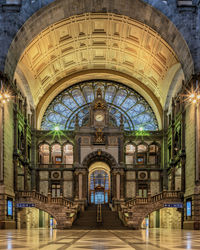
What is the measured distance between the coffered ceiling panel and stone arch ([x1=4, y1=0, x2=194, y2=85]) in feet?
5.13

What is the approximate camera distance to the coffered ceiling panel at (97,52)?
36969 mm

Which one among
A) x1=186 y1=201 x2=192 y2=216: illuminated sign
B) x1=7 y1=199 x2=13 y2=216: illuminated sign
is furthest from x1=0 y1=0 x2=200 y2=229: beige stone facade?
x1=7 y1=199 x2=13 y2=216: illuminated sign

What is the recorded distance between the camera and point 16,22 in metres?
32.0

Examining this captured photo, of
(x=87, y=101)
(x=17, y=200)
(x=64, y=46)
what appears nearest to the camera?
(x=17, y=200)

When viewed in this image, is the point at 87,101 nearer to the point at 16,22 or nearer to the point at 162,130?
the point at 162,130

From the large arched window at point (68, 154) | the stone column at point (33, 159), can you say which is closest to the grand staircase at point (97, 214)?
the stone column at point (33, 159)

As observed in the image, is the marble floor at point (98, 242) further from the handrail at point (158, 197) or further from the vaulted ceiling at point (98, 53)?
the vaulted ceiling at point (98, 53)

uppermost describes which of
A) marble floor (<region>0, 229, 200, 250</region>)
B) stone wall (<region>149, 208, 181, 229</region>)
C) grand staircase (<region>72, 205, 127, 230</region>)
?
marble floor (<region>0, 229, 200, 250</region>)

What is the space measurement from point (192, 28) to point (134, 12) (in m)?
5.27

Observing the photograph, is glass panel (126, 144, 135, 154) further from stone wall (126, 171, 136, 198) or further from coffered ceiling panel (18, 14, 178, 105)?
coffered ceiling panel (18, 14, 178, 105)

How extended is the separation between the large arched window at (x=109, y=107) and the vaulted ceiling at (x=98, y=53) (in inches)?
95.6

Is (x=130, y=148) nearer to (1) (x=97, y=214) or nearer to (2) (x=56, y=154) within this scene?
(2) (x=56, y=154)

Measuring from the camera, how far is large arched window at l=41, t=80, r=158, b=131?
4809 centimetres

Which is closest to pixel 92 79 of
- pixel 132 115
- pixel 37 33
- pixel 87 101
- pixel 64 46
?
pixel 87 101
